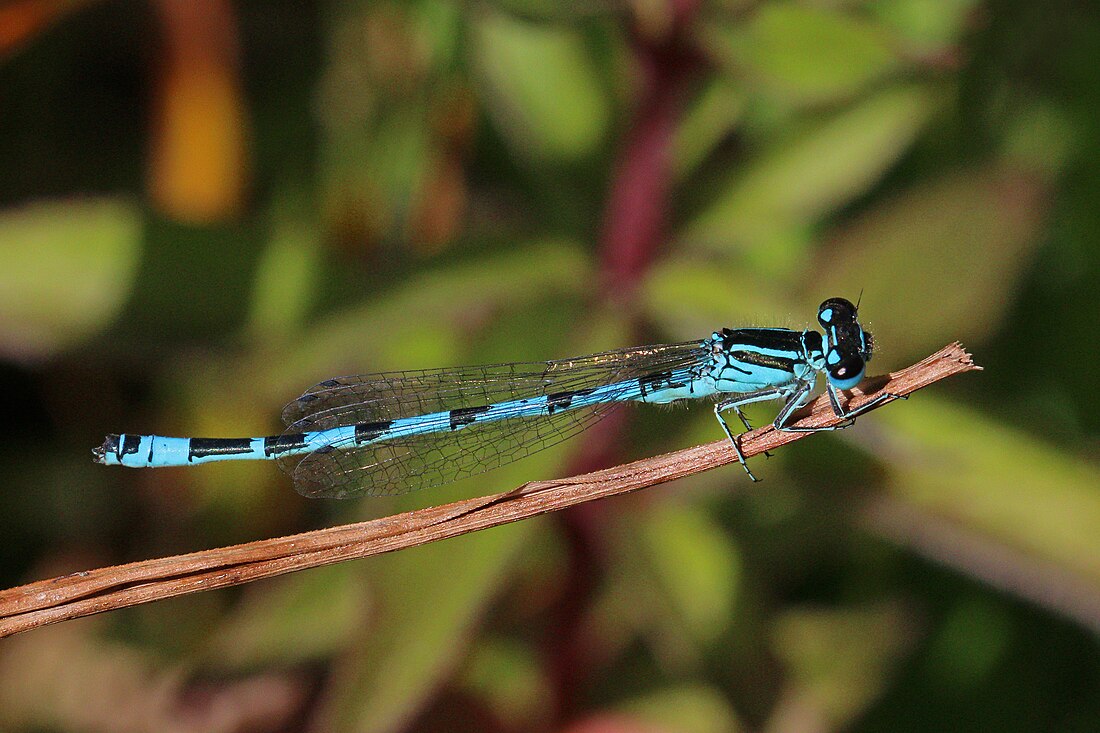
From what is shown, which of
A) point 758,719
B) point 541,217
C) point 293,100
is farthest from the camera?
point 293,100

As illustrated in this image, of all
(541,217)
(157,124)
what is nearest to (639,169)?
(541,217)

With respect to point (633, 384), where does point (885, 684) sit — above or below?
below

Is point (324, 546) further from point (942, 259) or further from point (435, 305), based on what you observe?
point (942, 259)

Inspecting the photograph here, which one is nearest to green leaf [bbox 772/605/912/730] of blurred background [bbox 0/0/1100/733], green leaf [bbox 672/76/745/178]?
blurred background [bbox 0/0/1100/733]

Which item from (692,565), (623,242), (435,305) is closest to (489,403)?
(435,305)

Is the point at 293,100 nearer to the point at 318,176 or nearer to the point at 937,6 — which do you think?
the point at 318,176

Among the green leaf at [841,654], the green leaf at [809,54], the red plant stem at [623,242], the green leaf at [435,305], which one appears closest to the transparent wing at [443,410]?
the green leaf at [435,305]
